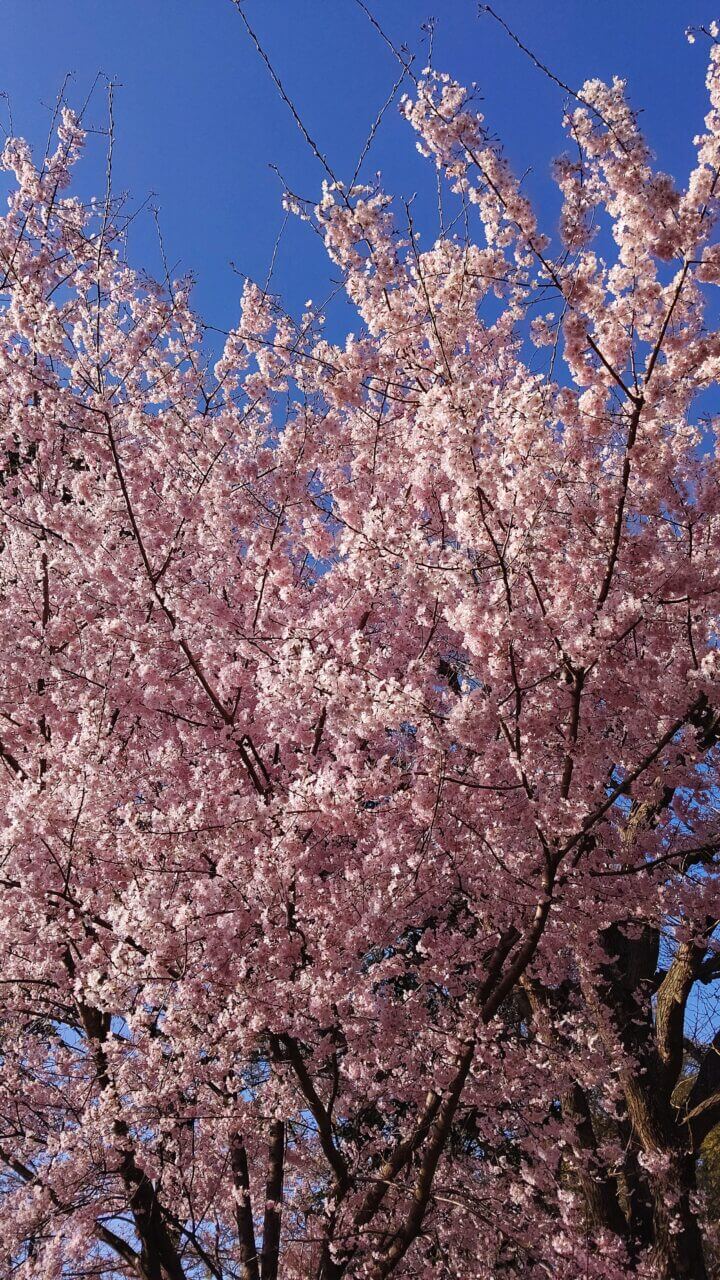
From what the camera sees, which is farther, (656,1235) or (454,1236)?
(454,1236)

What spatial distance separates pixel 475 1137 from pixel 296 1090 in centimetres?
593

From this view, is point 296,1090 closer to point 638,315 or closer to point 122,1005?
point 122,1005

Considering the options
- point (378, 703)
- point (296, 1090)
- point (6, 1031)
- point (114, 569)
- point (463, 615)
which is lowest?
point (296, 1090)

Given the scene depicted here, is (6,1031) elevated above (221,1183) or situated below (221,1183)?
above

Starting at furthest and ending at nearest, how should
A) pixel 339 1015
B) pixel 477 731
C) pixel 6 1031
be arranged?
pixel 6 1031 < pixel 339 1015 < pixel 477 731

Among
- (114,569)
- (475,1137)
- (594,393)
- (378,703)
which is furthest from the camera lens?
(475,1137)

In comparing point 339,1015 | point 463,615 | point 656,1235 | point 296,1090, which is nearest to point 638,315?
point 463,615

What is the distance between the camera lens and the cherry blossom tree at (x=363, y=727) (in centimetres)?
456

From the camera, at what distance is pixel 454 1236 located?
27.8ft

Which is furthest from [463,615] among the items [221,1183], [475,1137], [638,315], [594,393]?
[475,1137]

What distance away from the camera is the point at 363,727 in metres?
4.59

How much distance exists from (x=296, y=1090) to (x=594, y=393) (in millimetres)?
5946

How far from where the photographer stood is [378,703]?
14.1 ft

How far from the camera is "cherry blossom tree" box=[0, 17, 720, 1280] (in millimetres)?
4559
